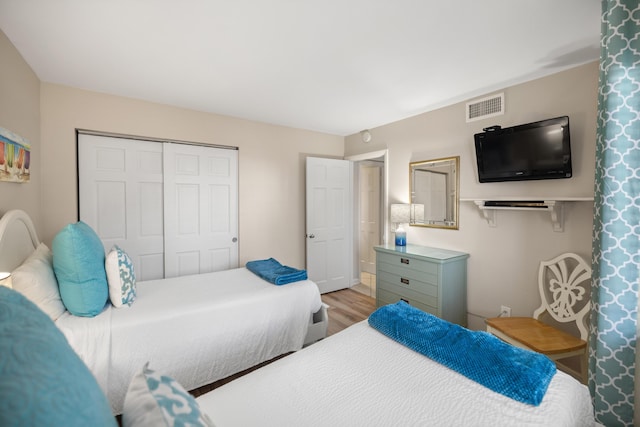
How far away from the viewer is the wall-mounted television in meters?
2.23

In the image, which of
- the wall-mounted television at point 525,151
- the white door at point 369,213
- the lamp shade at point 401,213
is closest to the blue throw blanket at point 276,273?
the lamp shade at point 401,213

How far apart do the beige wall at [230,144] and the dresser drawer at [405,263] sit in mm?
1335

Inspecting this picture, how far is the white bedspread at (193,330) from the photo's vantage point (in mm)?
1731

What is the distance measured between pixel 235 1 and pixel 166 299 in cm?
208

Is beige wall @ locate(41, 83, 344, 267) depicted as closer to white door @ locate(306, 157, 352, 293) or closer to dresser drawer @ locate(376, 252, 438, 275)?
white door @ locate(306, 157, 352, 293)

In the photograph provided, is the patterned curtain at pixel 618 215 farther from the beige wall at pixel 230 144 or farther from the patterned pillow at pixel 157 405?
the beige wall at pixel 230 144

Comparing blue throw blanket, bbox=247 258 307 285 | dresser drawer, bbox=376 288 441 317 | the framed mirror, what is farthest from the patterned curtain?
blue throw blanket, bbox=247 258 307 285

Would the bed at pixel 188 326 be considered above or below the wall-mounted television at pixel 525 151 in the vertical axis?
below

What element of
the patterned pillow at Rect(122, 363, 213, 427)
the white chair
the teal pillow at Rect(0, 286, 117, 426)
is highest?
the teal pillow at Rect(0, 286, 117, 426)

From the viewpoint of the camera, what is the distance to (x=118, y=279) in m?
1.97

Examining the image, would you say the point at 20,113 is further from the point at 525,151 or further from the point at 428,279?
the point at 525,151

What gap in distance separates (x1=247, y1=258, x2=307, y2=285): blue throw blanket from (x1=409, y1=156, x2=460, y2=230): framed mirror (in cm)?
159

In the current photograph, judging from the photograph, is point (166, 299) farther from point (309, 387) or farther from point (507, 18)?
point (507, 18)

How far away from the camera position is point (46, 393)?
46 cm
